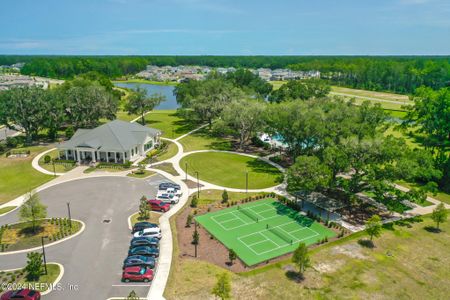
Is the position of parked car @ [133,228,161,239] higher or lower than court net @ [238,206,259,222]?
higher

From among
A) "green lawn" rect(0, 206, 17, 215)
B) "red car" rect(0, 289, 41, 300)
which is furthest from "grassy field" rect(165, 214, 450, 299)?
"green lawn" rect(0, 206, 17, 215)

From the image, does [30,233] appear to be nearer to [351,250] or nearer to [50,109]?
[351,250]

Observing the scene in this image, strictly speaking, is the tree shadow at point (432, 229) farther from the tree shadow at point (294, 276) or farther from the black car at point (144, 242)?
the black car at point (144, 242)

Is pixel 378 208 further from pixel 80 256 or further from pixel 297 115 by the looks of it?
pixel 80 256

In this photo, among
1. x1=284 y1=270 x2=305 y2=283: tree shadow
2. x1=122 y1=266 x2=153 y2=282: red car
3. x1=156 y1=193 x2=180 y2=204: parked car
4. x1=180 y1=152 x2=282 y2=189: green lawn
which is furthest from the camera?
x1=180 y1=152 x2=282 y2=189: green lawn

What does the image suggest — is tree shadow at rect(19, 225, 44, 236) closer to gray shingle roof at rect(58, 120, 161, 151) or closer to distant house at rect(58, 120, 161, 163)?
distant house at rect(58, 120, 161, 163)
